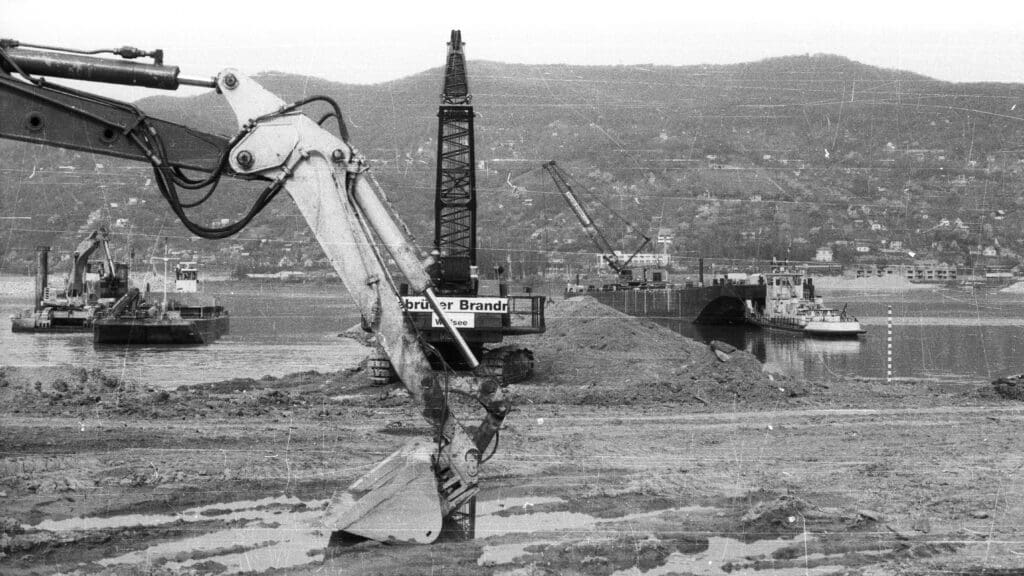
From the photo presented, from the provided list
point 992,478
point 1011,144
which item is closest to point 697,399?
point 992,478

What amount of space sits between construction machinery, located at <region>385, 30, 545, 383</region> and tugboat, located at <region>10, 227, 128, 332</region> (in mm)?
27818

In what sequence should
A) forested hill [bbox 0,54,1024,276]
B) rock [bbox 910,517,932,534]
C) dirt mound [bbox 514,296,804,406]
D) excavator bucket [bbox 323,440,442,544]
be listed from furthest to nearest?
forested hill [bbox 0,54,1024,276] < dirt mound [bbox 514,296,804,406] < rock [bbox 910,517,932,534] < excavator bucket [bbox 323,440,442,544]

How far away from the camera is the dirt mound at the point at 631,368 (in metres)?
18.9

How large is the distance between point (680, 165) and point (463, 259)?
337ft

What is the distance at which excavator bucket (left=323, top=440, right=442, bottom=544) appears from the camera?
866 centimetres

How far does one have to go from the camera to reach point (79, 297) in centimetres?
5075

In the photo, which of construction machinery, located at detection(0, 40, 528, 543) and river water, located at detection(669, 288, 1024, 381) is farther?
river water, located at detection(669, 288, 1024, 381)

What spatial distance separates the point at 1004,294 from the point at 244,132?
117880mm

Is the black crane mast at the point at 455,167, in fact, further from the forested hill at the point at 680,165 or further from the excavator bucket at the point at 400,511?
the forested hill at the point at 680,165

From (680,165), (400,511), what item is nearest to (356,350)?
(400,511)

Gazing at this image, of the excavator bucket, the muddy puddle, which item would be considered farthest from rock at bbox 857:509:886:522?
the excavator bucket

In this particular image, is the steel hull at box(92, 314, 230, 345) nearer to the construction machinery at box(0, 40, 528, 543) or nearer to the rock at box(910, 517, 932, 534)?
the construction machinery at box(0, 40, 528, 543)

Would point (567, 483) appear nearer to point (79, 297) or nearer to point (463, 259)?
point (463, 259)

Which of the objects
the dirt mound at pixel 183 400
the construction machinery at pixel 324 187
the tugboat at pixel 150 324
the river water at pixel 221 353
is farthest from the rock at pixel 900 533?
the tugboat at pixel 150 324
